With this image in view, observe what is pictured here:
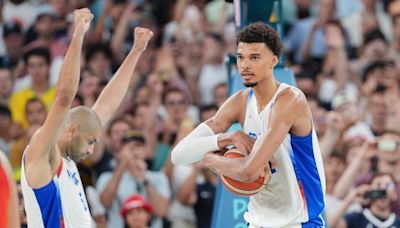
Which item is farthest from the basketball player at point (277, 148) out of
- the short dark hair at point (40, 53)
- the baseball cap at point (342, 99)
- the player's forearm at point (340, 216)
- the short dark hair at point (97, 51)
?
the short dark hair at point (97, 51)

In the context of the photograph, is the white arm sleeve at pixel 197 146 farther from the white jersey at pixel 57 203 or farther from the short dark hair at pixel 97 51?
the short dark hair at pixel 97 51

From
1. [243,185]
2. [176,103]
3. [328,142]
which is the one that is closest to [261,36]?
[243,185]

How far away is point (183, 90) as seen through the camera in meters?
15.8

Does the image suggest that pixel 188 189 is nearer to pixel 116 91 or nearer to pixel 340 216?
pixel 340 216

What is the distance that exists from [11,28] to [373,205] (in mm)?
6182

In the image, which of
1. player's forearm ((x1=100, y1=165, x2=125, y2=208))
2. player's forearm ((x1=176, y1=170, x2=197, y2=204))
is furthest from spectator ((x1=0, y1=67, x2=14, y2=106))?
player's forearm ((x1=176, y1=170, x2=197, y2=204))

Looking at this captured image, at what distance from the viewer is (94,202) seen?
13.3 m

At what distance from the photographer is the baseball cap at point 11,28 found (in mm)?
16391

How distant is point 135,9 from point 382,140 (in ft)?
15.2

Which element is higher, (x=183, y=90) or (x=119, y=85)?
(x=119, y=85)

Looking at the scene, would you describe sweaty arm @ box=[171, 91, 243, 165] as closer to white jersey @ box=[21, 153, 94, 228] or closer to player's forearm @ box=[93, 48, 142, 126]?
white jersey @ box=[21, 153, 94, 228]

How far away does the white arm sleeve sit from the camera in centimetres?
923

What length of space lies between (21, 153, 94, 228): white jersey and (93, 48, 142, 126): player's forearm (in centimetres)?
93

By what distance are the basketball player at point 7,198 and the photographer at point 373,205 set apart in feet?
21.7
